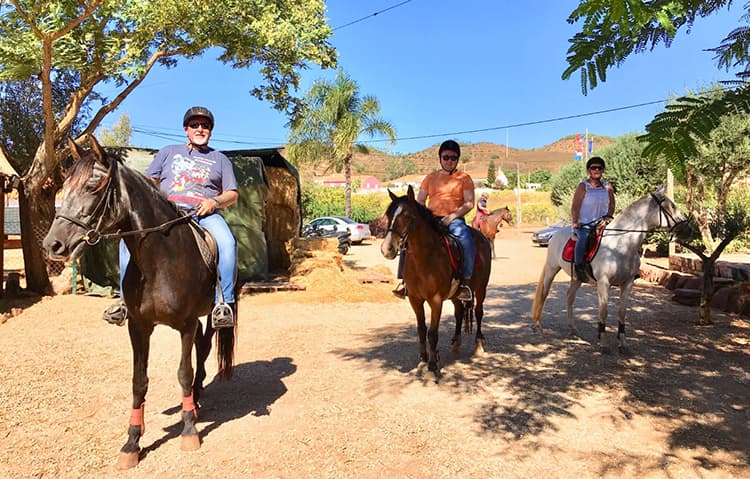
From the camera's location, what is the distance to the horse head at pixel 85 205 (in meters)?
2.98

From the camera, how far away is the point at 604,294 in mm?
6305

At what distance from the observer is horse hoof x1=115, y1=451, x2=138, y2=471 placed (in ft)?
11.1

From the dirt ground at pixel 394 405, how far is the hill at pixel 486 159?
112 meters

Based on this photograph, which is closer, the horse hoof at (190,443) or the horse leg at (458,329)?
the horse hoof at (190,443)

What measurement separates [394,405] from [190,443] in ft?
5.98

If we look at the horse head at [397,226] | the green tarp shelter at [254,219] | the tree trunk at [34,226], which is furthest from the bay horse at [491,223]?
the tree trunk at [34,226]

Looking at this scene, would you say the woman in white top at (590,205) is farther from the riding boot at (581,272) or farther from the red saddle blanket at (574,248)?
the red saddle blanket at (574,248)

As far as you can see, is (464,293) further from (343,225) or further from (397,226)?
(343,225)

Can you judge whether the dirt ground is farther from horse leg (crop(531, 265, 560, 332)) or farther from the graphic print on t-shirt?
the graphic print on t-shirt

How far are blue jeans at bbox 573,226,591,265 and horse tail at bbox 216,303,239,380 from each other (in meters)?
4.71

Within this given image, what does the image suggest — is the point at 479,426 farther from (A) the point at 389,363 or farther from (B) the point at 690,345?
(B) the point at 690,345

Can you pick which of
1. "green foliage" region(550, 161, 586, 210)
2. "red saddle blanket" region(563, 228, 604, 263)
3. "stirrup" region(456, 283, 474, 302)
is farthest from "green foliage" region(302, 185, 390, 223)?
"stirrup" region(456, 283, 474, 302)

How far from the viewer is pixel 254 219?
461 inches

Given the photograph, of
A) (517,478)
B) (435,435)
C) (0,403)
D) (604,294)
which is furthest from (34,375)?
(604,294)
